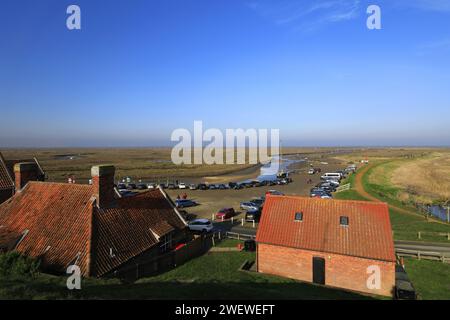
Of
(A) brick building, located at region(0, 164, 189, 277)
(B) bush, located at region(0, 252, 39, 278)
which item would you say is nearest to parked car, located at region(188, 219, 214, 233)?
(A) brick building, located at region(0, 164, 189, 277)

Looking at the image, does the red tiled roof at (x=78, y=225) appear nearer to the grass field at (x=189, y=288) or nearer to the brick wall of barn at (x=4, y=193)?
the grass field at (x=189, y=288)

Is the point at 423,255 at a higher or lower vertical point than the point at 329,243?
lower

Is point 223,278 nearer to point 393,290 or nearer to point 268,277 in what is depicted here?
point 268,277

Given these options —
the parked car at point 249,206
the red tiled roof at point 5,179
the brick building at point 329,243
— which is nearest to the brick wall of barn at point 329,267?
the brick building at point 329,243

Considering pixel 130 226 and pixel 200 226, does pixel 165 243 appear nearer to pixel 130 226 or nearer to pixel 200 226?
pixel 130 226

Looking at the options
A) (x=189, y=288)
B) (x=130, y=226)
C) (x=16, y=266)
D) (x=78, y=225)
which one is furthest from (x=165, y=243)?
(x=16, y=266)
